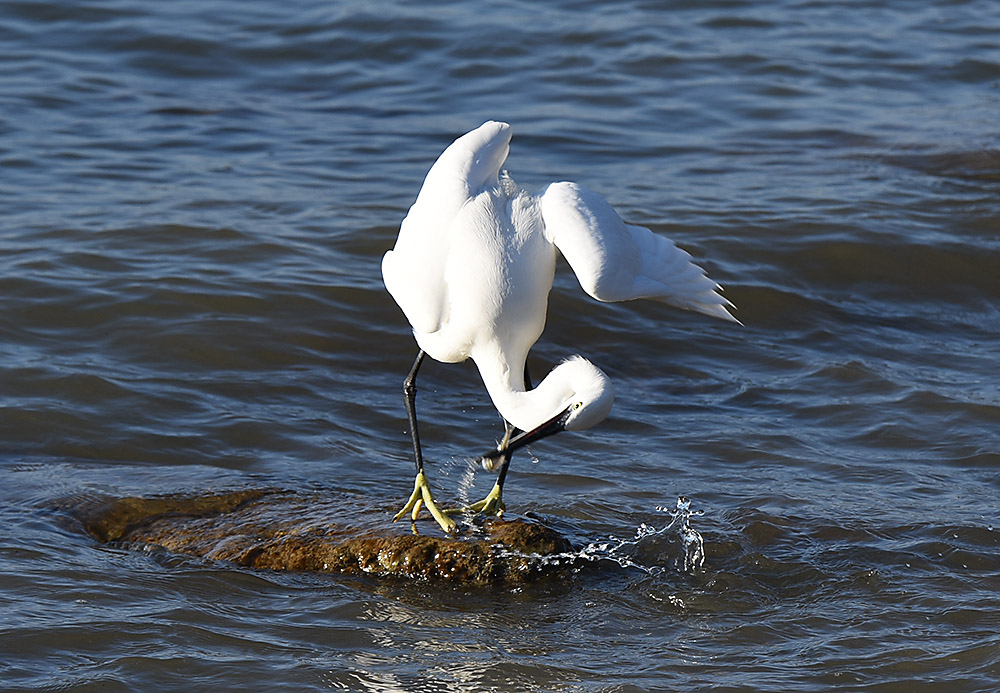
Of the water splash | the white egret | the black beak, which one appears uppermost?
the white egret

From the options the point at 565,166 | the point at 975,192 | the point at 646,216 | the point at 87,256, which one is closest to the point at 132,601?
the point at 87,256

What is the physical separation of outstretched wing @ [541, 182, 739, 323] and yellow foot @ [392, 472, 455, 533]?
106 centimetres

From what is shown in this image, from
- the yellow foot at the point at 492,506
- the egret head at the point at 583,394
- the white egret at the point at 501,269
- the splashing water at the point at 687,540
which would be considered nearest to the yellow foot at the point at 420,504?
the white egret at the point at 501,269

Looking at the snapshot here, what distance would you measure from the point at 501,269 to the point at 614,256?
0.45 metres

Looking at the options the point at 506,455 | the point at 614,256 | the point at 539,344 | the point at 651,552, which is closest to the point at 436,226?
the point at 614,256

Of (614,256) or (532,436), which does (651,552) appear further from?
(614,256)

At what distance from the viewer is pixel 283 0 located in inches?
590

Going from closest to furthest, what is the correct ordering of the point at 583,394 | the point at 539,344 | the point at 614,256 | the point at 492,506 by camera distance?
the point at 583,394, the point at 614,256, the point at 492,506, the point at 539,344

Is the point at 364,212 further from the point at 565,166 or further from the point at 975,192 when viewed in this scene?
the point at 975,192

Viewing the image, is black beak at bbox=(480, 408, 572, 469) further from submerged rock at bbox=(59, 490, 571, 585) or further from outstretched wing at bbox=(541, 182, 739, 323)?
outstretched wing at bbox=(541, 182, 739, 323)

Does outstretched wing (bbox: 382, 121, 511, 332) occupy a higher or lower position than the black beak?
higher

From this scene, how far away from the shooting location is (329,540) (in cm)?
524

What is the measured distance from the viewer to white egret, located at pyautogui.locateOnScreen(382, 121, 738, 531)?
5238 mm

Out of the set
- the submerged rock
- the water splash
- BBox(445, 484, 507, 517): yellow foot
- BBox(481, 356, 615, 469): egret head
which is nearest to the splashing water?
the water splash
